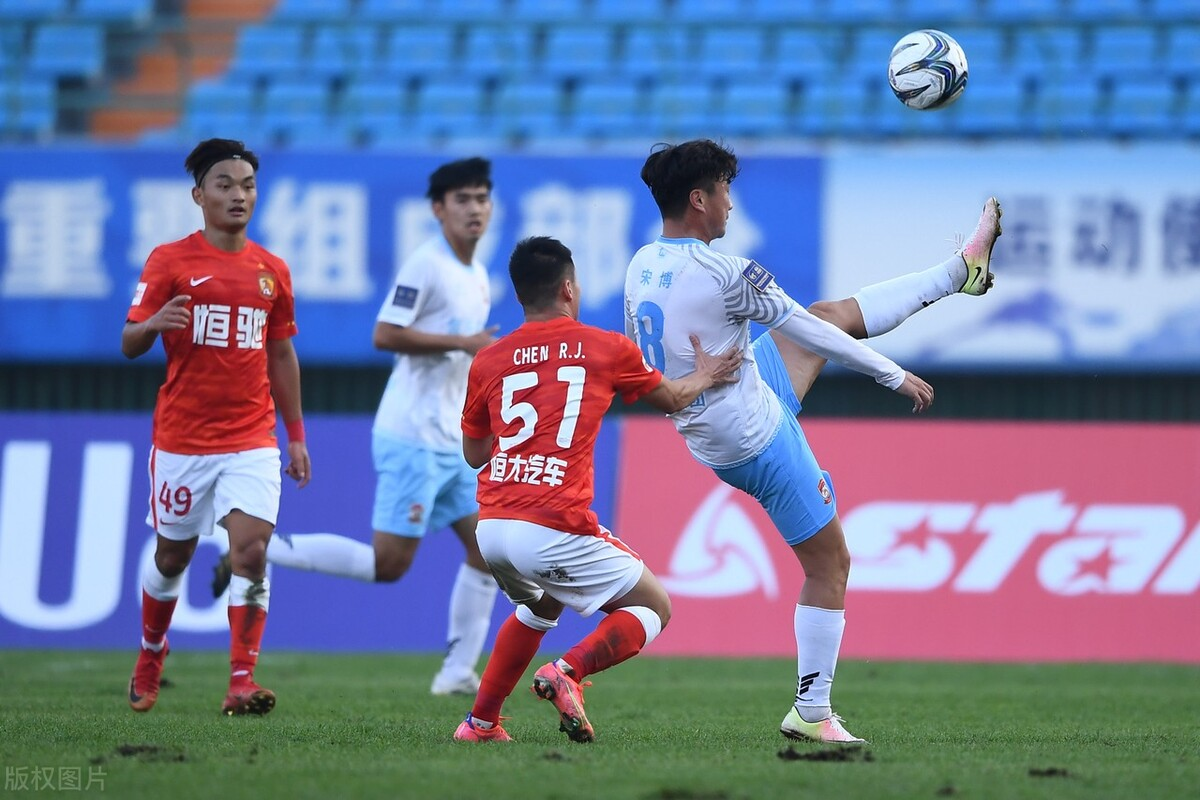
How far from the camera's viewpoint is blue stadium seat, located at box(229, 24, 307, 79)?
14602 mm

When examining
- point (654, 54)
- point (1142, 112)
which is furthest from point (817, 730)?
point (654, 54)

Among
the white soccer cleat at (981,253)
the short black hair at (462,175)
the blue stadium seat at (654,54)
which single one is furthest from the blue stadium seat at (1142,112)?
the white soccer cleat at (981,253)

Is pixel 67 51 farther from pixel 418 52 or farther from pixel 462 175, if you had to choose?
pixel 462 175

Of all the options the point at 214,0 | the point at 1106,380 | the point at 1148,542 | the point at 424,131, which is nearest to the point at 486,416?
the point at 1148,542

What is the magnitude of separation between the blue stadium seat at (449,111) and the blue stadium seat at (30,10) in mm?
3608

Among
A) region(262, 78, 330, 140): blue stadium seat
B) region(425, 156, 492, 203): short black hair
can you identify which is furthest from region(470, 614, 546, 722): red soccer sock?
region(262, 78, 330, 140): blue stadium seat

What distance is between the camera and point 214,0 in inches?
618

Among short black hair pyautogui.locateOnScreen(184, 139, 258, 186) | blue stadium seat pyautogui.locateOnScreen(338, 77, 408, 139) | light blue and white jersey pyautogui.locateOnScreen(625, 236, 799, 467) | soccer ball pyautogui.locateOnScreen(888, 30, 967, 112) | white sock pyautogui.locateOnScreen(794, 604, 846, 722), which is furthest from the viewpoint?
blue stadium seat pyautogui.locateOnScreen(338, 77, 408, 139)

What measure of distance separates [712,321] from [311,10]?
10.5 m

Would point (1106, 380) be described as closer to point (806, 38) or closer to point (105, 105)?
point (806, 38)

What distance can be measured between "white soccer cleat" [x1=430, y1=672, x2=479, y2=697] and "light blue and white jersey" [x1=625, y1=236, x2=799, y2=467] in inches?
104

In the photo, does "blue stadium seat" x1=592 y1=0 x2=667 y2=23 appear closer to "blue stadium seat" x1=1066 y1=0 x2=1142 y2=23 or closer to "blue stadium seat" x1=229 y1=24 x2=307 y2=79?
"blue stadium seat" x1=229 y1=24 x2=307 y2=79

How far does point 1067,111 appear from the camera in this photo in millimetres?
13406

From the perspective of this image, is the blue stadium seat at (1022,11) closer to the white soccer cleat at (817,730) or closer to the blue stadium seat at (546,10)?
the blue stadium seat at (546,10)
